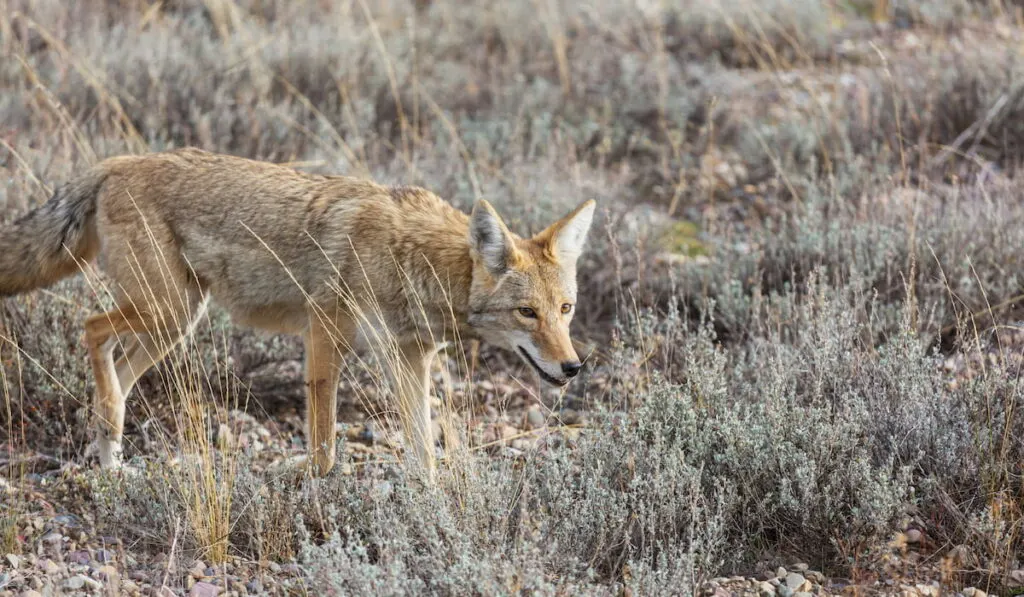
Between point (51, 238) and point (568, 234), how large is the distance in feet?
8.36

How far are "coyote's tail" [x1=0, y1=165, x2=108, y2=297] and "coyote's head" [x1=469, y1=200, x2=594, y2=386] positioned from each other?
1.98 metres

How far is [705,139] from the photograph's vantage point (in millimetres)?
8891

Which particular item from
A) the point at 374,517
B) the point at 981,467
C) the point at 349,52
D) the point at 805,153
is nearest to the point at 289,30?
the point at 349,52

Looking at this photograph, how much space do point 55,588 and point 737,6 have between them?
936 centimetres

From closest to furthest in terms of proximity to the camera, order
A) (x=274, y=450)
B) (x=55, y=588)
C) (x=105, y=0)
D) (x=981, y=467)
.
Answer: (x=55, y=588) → (x=981, y=467) → (x=274, y=450) → (x=105, y=0)

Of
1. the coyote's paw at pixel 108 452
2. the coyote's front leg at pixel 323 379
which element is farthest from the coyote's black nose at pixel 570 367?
the coyote's paw at pixel 108 452

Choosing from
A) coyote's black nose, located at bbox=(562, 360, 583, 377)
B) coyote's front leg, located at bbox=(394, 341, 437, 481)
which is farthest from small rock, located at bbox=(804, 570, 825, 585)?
coyote's front leg, located at bbox=(394, 341, 437, 481)

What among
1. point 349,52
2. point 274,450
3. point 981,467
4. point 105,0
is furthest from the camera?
point 105,0

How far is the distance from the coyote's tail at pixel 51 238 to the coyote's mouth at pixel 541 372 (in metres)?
2.21

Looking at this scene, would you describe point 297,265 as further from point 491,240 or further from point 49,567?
point 49,567

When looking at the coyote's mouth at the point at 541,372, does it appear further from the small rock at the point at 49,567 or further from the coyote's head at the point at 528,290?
the small rock at the point at 49,567

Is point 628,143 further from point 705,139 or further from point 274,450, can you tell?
point 274,450

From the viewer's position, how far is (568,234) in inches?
186

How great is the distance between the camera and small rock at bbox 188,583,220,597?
12.2 ft
